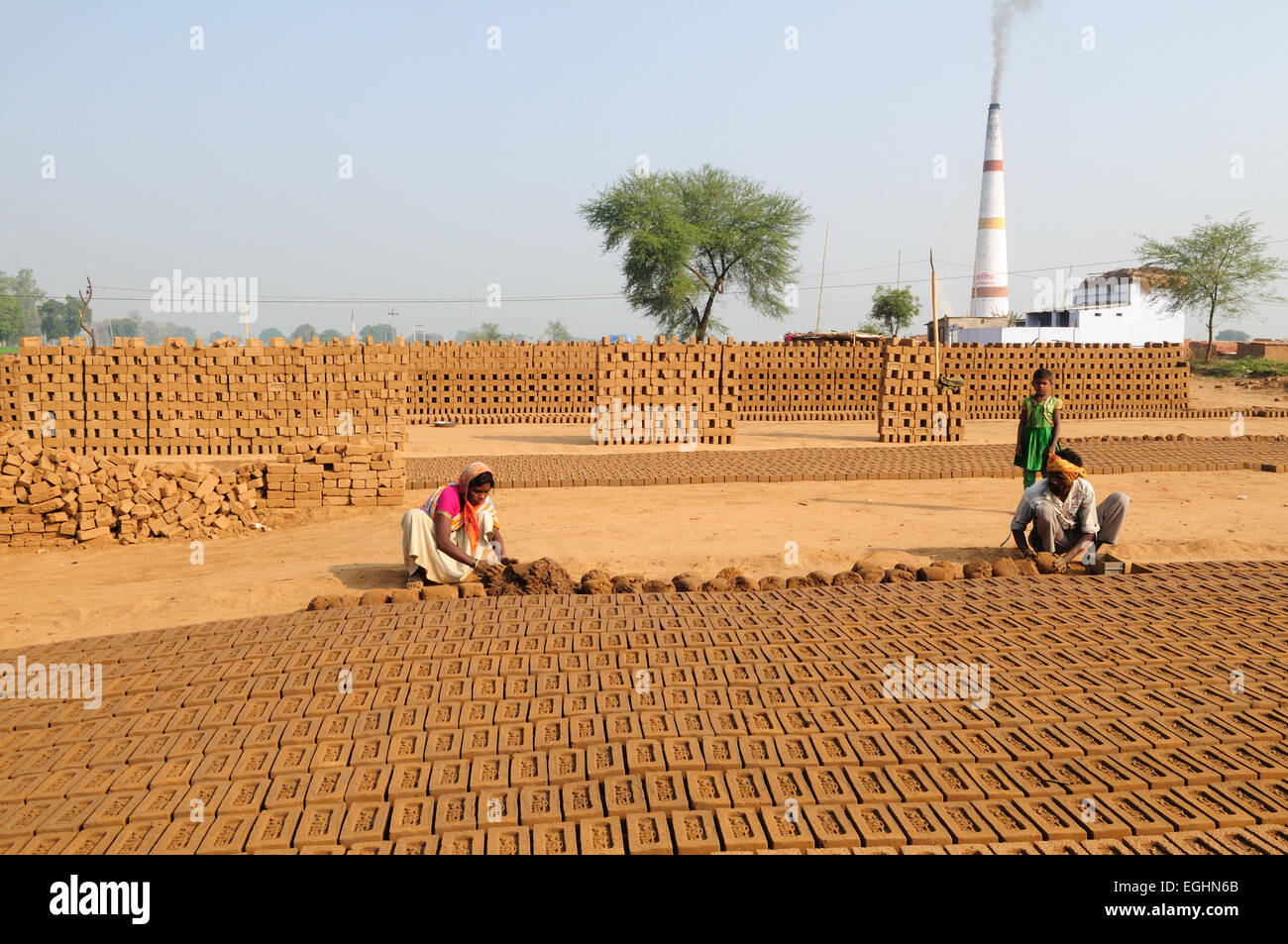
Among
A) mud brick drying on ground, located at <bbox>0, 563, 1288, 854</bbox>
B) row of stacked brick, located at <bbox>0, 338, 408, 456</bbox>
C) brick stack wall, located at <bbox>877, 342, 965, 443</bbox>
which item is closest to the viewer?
mud brick drying on ground, located at <bbox>0, 563, 1288, 854</bbox>

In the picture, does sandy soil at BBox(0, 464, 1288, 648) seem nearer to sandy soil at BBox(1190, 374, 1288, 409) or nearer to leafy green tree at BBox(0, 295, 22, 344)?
sandy soil at BBox(1190, 374, 1288, 409)

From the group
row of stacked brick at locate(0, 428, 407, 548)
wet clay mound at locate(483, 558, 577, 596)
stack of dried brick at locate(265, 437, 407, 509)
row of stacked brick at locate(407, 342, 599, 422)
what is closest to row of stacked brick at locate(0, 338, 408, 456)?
stack of dried brick at locate(265, 437, 407, 509)

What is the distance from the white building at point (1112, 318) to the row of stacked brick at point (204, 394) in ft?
94.4

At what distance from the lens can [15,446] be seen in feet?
27.6

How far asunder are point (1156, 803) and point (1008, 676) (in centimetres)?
96

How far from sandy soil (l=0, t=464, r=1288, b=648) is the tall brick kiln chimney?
3438cm

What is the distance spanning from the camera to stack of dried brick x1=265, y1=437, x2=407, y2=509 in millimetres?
9414

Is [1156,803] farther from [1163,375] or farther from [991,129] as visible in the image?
[991,129]

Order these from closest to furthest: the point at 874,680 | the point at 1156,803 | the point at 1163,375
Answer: the point at 1156,803 < the point at 874,680 < the point at 1163,375

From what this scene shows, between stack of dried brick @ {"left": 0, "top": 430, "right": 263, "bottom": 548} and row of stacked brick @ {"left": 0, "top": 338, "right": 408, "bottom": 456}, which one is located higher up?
row of stacked brick @ {"left": 0, "top": 338, "right": 408, "bottom": 456}

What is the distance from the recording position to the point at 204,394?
14414mm

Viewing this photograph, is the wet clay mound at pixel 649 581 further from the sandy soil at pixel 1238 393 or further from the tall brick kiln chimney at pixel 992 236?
the tall brick kiln chimney at pixel 992 236

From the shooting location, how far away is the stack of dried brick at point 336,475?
30.9ft
